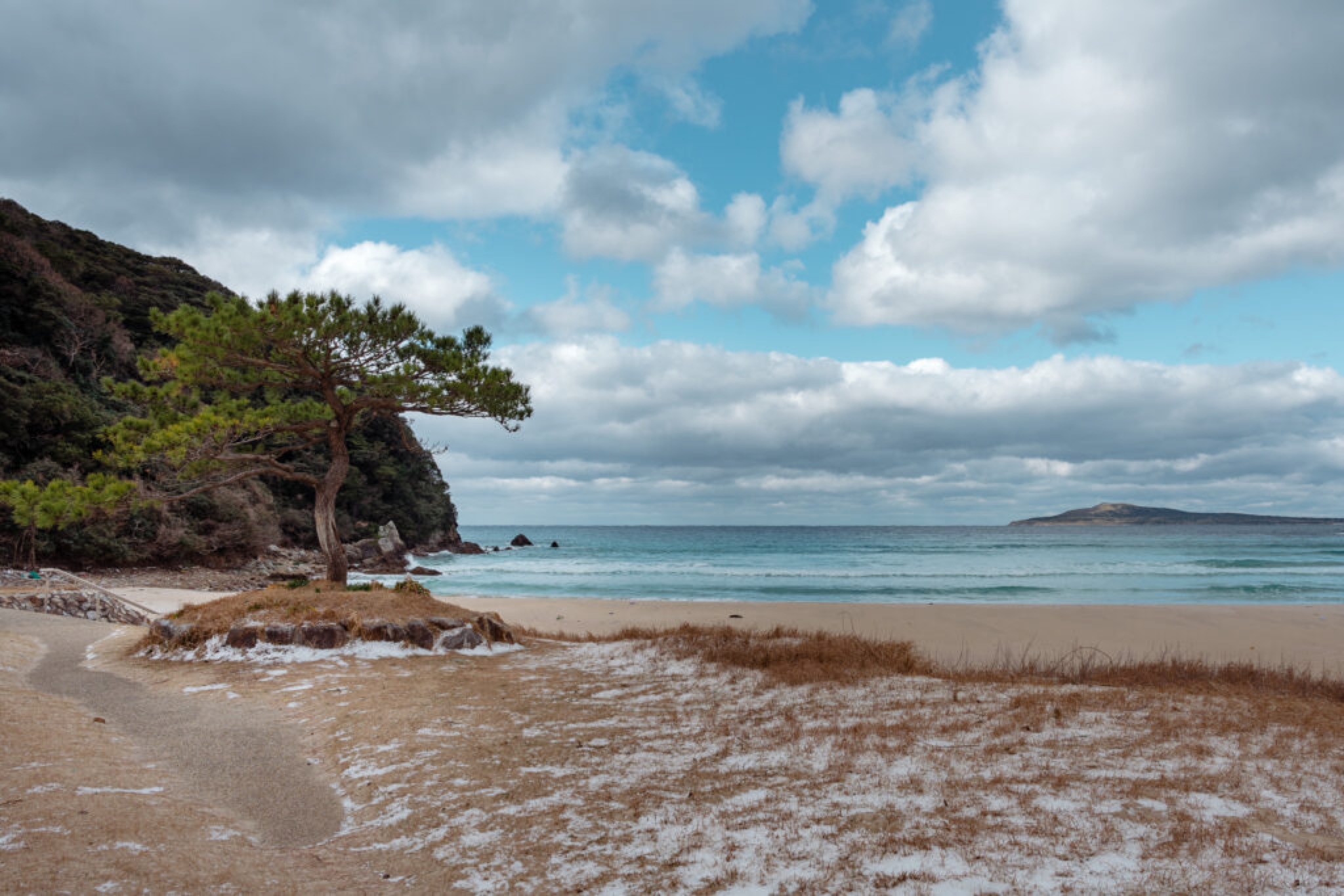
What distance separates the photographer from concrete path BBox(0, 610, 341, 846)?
4836 millimetres

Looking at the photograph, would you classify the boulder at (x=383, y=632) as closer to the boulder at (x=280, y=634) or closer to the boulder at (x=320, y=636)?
the boulder at (x=320, y=636)

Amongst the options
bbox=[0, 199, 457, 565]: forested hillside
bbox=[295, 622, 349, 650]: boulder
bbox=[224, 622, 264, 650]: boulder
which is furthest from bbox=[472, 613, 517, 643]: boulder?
bbox=[0, 199, 457, 565]: forested hillside

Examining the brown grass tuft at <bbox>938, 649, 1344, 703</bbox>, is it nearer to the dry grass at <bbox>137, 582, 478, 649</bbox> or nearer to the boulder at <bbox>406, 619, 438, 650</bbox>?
the boulder at <bbox>406, 619, 438, 650</bbox>

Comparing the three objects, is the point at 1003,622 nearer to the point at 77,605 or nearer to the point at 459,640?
the point at 459,640

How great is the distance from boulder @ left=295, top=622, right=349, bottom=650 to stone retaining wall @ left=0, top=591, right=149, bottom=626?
7.29 metres

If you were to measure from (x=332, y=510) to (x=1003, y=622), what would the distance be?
1552 cm

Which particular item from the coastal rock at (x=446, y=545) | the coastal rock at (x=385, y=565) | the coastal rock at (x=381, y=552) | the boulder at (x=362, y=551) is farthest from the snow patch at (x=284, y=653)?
the coastal rock at (x=446, y=545)

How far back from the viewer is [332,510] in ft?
42.2

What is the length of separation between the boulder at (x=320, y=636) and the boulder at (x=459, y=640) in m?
1.36

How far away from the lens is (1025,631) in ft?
53.0

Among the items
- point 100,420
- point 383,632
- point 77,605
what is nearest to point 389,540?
point 100,420

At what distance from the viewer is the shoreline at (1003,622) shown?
536 inches

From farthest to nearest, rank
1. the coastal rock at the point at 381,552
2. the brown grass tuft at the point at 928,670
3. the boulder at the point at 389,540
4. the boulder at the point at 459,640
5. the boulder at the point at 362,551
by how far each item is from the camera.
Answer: the boulder at the point at 389,540 → the boulder at the point at 362,551 → the coastal rock at the point at 381,552 → the boulder at the point at 459,640 → the brown grass tuft at the point at 928,670

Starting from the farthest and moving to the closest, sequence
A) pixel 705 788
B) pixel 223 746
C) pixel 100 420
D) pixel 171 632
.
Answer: pixel 100 420
pixel 171 632
pixel 223 746
pixel 705 788
